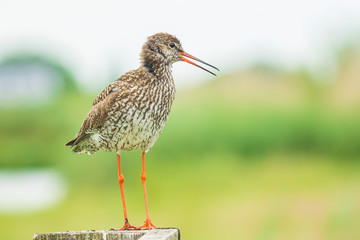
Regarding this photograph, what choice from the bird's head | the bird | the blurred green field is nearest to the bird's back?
the bird

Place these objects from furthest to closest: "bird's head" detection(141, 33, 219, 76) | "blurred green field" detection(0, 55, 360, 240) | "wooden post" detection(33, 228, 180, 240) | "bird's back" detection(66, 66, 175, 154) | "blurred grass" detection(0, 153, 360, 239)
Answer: "blurred green field" detection(0, 55, 360, 240) → "blurred grass" detection(0, 153, 360, 239) → "bird's head" detection(141, 33, 219, 76) → "bird's back" detection(66, 66, 175, 154) → "wooden post" detection(33, 228, 180, 240)

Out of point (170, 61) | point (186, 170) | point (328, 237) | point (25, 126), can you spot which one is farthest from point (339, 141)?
point (170, 61)

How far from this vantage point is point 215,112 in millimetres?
17688

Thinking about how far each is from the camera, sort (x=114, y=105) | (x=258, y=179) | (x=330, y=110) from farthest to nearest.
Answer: (x=330, y=110)
(x=258, y=179)
(x=114, y=105)

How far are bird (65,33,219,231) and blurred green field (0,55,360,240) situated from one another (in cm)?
581

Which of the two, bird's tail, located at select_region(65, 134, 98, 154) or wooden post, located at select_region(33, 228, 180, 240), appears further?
bird's tail, located at select_region(65, 134, 98, 154)

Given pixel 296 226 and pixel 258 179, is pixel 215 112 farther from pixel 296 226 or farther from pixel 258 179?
pixel 296 226

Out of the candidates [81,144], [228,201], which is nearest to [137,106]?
[81,144]

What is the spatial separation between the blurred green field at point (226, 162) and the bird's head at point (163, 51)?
19.0ft

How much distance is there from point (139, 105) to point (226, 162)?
1048 centimetres

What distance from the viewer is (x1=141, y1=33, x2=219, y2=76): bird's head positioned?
650 cm

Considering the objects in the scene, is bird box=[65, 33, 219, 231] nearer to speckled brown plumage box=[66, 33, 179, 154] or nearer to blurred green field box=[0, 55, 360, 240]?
speckled brown plumage box=[66, 33, 179, 154]

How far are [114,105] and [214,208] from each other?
865 centimetres

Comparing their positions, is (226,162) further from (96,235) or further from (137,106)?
(96,235)
